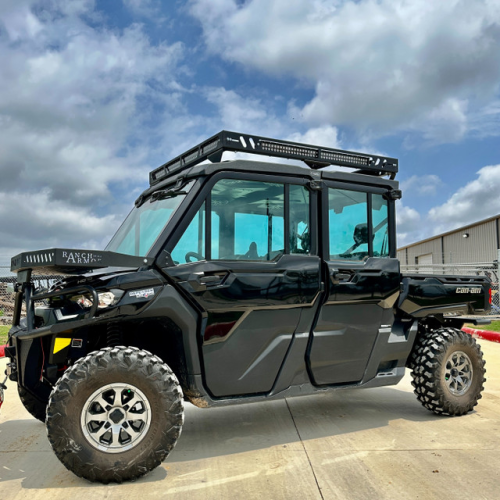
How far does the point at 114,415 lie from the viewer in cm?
393

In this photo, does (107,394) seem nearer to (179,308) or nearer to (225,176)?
(179,308)

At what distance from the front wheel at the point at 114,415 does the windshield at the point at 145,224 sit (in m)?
1.01

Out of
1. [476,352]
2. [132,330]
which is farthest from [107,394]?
[476,352]

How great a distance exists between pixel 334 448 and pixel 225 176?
252 centimetres

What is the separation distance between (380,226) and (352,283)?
85 centimetres

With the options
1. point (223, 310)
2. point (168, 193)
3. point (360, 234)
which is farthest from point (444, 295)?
point (168, 193)

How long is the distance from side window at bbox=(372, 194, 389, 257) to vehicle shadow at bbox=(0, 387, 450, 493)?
1.76 meters

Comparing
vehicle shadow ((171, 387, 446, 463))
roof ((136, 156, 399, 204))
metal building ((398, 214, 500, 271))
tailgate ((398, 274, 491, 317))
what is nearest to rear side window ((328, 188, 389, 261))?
roof ((136, 156, 399, 204))

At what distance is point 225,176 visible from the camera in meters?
4.67

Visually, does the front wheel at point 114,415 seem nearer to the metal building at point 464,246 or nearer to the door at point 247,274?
the door at point 247,274

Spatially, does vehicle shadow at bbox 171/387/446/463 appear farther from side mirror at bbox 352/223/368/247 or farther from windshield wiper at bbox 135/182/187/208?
windshield wiper at bbox 135/182/187/208

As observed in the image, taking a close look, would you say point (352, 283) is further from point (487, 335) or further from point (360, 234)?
point (487, 335)

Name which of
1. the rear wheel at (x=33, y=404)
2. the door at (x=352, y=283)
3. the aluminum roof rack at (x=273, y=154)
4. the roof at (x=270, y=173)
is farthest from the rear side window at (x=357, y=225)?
the rear wheel at (x=33, y=404)

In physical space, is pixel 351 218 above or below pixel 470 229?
below
